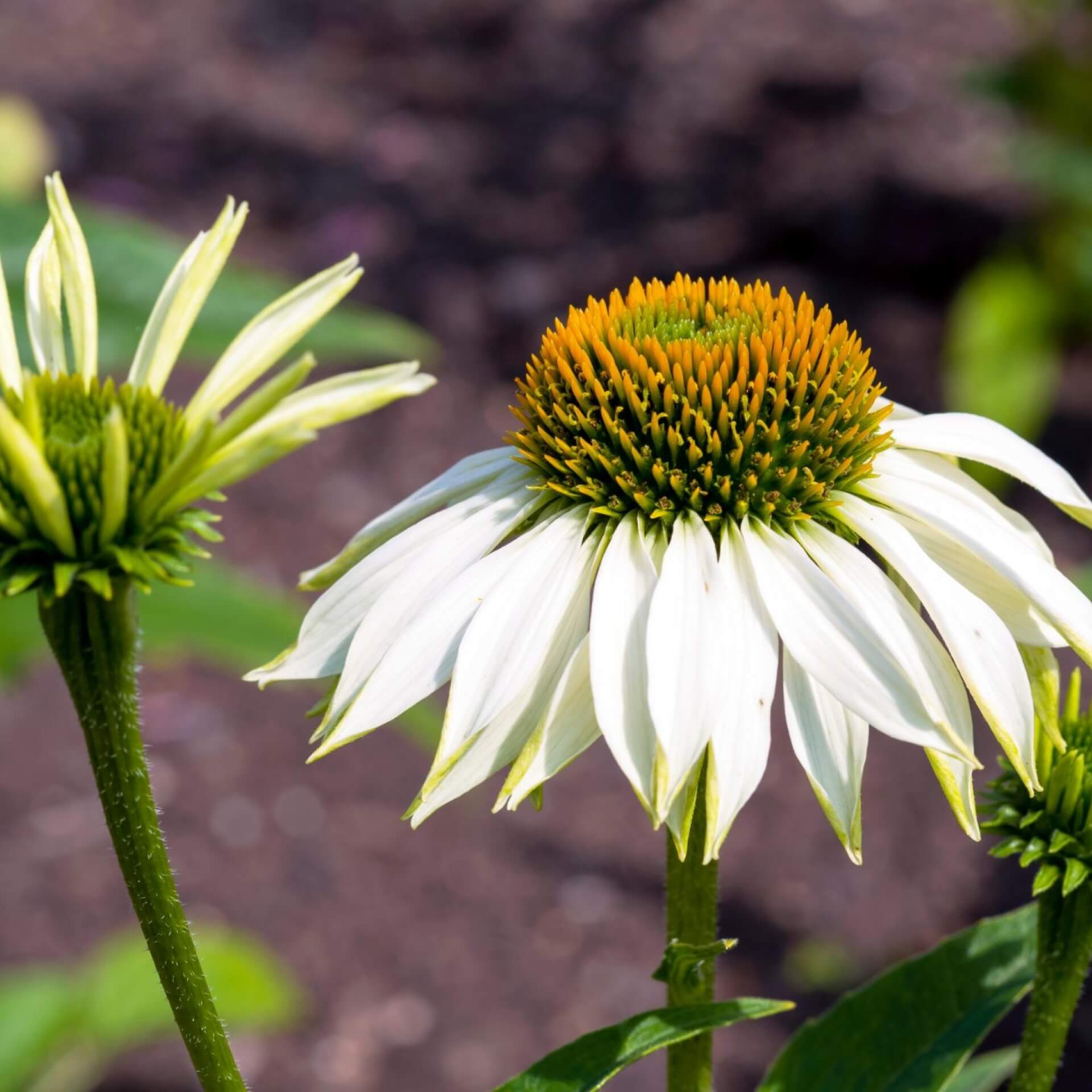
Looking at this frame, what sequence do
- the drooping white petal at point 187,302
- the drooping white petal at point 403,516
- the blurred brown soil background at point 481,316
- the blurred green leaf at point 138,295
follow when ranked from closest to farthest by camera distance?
the drooping white petal at point 187,302 → the drooping white petal at point 403,516 → the blurred green leaf at point 138,295 → the blurred brown soil background at point 481,316

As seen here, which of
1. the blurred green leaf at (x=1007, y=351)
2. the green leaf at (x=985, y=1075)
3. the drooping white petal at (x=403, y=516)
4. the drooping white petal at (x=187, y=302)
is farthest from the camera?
the blurred green leaf at (x=1007, y=351)

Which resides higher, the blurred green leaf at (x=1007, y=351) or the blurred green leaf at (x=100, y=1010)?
the blurred green leaf at (x=1007, y=351)

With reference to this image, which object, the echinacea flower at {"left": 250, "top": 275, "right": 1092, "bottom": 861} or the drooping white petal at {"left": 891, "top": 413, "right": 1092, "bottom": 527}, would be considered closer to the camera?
the echinacea flower at {"left": 250, "top": 275, "right": 1092, "bottom": 861}

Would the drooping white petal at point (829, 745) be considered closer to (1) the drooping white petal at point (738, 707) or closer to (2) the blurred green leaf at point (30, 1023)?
(1) the drooping white petal at point (738, 707)

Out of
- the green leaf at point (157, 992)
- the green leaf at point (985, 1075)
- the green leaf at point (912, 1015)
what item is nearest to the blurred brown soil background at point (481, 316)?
the green leaf at point (157, 992)

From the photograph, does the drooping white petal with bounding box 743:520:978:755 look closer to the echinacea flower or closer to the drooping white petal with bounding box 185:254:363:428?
the echinacea flower

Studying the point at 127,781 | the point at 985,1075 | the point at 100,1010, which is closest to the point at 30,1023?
the point at 100,1010

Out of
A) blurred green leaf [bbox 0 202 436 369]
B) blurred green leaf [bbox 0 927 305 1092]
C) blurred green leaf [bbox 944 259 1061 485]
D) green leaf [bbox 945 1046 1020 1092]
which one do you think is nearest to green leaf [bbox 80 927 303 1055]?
blurred green leaf [bbox 0 927 305 1092]
